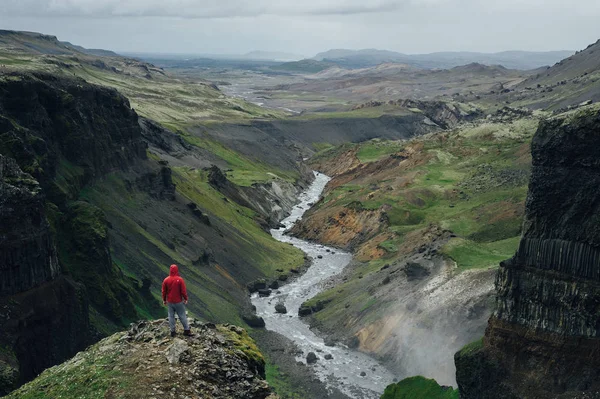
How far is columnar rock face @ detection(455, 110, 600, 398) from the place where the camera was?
31.4 meters

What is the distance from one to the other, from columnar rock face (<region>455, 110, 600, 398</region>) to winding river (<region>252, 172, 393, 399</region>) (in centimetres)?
1591

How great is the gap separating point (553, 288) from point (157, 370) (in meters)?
19.5

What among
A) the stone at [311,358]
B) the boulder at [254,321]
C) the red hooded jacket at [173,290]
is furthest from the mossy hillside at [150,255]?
the red hooded jacket at [173,290]

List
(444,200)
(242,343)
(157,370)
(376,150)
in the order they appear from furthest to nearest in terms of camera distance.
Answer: (376,150)
(444,200)
(242,343)
(157,370)

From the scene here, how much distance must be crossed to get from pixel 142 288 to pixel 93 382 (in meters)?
30.1

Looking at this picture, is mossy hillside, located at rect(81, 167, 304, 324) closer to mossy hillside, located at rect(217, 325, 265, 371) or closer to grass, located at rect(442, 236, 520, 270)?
grass, located at rect(442, 236, 520, 270)

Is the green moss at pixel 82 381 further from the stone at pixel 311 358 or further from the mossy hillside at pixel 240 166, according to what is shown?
the mossy hillside at pixel 240 166

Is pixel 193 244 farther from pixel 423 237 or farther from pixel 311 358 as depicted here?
pixel 423 237

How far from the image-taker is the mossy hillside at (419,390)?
38.7 metres

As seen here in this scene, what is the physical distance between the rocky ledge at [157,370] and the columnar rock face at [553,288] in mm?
14463

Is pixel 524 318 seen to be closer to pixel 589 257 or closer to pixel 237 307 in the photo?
pixel 589 257

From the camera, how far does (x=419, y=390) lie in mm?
39219

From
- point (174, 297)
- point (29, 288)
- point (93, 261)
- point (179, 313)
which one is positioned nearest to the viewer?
point (174, 297)

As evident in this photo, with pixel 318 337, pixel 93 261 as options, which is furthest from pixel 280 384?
pixel 93 261
